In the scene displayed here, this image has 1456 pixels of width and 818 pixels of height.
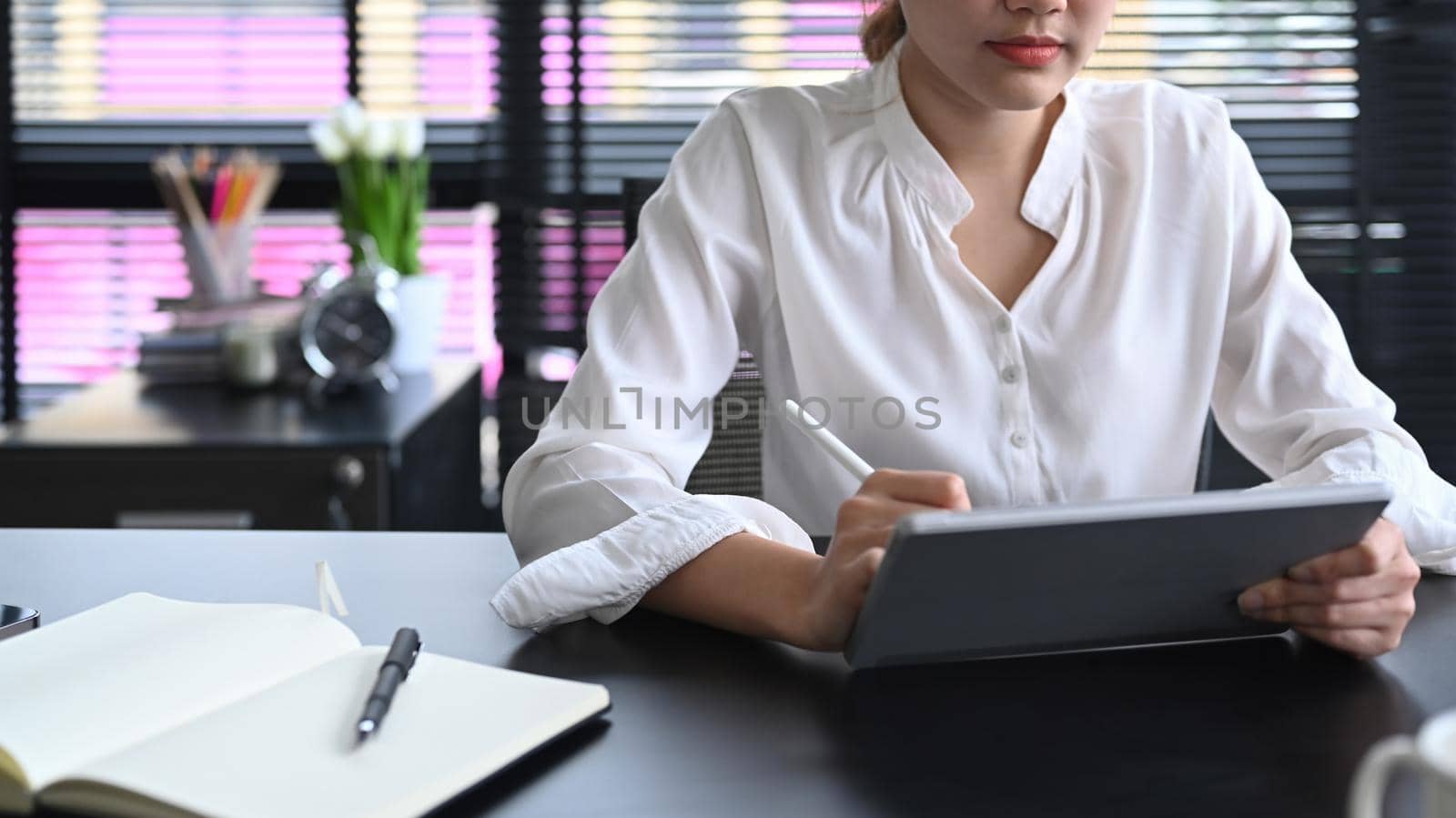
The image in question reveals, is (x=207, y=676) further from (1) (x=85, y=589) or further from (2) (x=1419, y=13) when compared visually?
(2) (x=1419, y=13)

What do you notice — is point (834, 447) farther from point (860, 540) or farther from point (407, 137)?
point (407, 137)

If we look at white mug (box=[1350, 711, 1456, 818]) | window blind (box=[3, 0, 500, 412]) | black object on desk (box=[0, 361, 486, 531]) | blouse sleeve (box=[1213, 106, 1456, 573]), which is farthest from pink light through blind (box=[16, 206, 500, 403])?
white mug (box=[1350, 711, 1456, 818])

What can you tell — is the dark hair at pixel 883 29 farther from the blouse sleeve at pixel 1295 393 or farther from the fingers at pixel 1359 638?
the fingers at pixel 1359 638

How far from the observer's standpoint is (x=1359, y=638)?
844 mm

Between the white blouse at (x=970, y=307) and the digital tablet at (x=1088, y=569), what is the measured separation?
0.41 meters

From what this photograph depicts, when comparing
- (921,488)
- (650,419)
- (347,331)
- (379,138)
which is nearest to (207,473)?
(347,331)

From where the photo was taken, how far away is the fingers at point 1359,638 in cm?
84

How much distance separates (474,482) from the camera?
2734 millimetres

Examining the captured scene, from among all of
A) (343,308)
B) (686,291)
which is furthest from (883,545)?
(343,308)

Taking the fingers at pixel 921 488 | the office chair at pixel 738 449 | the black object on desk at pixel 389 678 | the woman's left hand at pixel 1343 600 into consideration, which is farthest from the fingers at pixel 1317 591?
the office chair at pixel 738 449

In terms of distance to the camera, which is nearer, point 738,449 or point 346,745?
point 346,745

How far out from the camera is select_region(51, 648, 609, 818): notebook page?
617 mm

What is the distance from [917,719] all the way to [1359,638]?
27cm

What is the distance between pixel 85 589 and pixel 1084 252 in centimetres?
84
